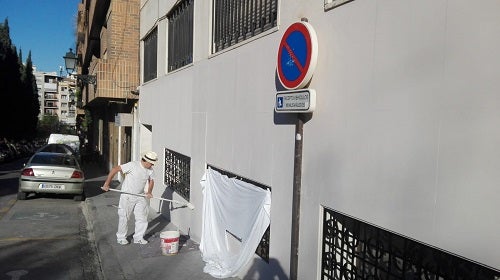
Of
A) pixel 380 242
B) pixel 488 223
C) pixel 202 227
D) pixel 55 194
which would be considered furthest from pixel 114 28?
pixel 488 223

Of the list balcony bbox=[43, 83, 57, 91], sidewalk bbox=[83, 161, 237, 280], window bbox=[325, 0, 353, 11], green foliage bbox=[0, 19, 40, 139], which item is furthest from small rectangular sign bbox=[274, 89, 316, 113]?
balcony bbox=[43, 83, 57, 91]

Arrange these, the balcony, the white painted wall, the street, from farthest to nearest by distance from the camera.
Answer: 1. the balcony
2. the street
3. the white painted wall

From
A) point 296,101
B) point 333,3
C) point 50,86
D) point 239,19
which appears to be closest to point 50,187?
point 239,19

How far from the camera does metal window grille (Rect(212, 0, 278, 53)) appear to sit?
5.20 meters

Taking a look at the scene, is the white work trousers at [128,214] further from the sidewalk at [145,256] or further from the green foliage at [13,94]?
the green foliage at [13,94]

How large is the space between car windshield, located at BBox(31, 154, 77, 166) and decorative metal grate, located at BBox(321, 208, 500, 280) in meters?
10.5

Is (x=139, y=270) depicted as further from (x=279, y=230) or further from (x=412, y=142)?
(x=412, y=142)

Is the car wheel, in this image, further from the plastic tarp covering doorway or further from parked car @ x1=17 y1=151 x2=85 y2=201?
the plastic tarp covering doorway

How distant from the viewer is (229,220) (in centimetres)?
594

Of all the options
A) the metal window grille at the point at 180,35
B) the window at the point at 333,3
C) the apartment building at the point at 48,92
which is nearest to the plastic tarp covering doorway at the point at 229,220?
the window at the point at 333,3

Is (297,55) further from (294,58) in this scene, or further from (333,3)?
(333,3)

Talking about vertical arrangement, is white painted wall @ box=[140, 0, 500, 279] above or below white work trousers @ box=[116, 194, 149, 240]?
above

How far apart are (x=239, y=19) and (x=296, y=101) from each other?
2.42 meters

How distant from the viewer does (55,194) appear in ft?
42.8
